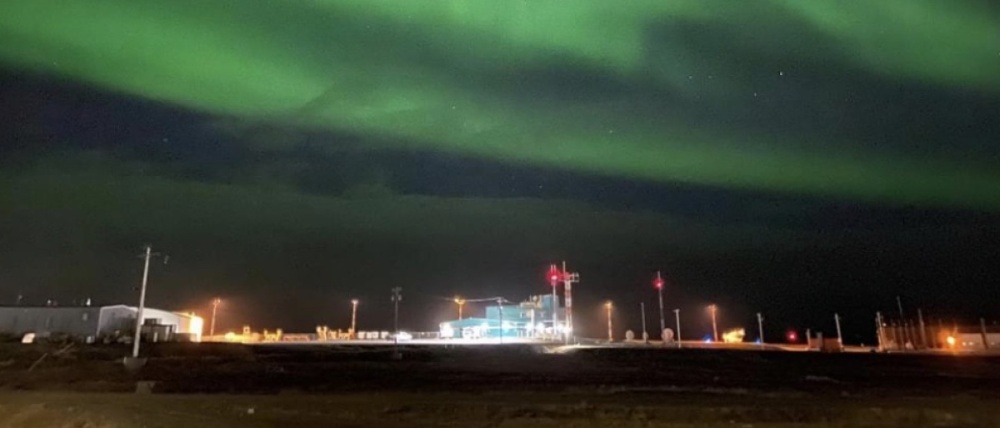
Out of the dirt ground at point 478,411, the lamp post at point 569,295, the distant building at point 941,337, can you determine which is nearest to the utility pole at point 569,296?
the lamp post at point 569,295

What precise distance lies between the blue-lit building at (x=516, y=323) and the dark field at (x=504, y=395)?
115m

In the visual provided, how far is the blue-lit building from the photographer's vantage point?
6501 inches

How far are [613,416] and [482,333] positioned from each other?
5966 inches

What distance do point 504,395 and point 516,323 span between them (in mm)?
150002

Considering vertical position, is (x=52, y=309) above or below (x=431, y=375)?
above

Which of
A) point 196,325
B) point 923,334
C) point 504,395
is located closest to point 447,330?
point 196,325

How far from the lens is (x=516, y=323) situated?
17775 cm

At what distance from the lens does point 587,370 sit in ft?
152

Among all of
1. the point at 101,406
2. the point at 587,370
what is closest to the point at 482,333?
the point at 587,370

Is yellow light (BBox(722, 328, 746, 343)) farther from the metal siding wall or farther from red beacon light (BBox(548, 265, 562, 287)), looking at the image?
the metal siding wall

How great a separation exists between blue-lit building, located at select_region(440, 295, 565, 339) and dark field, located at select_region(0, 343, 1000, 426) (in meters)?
115

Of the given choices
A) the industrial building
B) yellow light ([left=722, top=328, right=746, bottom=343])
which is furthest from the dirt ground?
yellow light ([left=722, top=328, right=746, bottom=343])

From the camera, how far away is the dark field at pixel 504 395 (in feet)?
71.8

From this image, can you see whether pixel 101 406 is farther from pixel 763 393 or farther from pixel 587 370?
pixel 587 370
